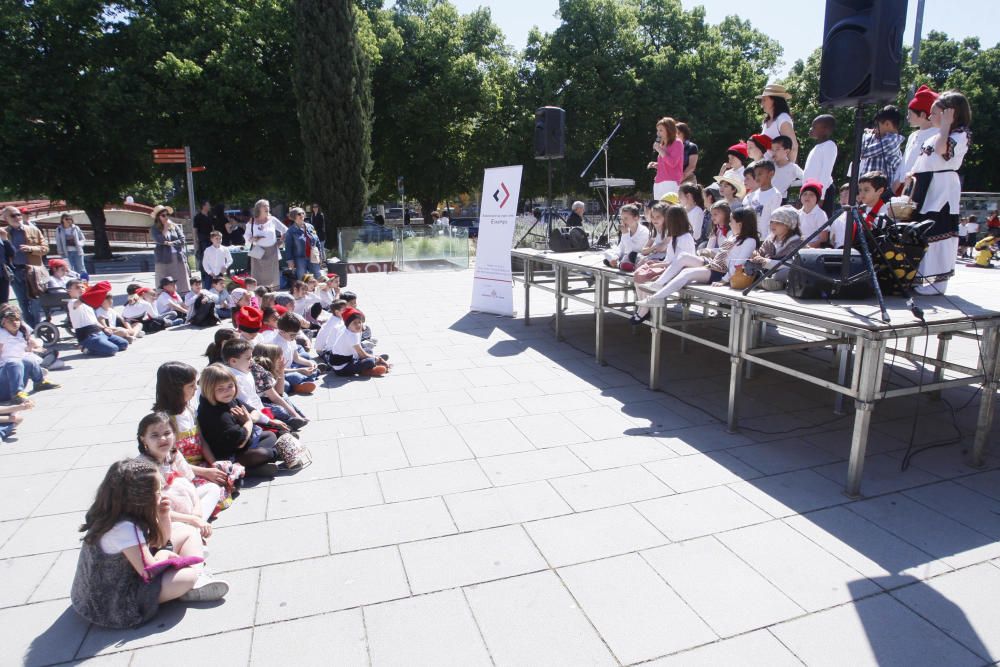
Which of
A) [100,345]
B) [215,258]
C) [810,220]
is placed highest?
[810,220]

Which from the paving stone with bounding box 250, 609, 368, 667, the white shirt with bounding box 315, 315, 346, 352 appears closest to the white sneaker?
the paving stone with bounding box 250, 609, 368, 667

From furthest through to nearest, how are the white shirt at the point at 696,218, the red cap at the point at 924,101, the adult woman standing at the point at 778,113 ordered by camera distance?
the white shirt at the point at 696,218, the adult woman standing at the point at 778,113, the red cap at the point at 924,101

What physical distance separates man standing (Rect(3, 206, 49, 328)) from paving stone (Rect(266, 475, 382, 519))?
746 centimetres

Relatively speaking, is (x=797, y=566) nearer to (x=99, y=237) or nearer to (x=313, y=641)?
(x=313, y=641)

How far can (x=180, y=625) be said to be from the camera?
Answer: 279 centimetres

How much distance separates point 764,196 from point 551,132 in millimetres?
4485

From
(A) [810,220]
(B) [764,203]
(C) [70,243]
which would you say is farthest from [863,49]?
(C) [70,243]

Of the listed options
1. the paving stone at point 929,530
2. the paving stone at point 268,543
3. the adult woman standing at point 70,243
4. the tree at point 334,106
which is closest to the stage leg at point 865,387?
the paving stone at point 929,530

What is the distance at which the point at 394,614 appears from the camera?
2.83 metres

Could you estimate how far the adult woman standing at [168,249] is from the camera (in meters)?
10.8

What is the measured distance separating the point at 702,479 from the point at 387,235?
13.4 meters

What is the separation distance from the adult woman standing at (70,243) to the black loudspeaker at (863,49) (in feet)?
46.2

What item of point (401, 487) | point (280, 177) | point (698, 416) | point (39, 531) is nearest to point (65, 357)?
point (39, 531)

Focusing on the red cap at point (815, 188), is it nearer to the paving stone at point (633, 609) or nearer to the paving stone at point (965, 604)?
the paving stone at point (965, 604)
